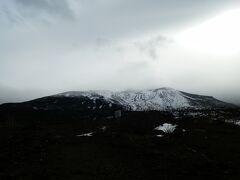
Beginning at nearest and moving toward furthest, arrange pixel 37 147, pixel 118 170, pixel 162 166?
pixel 118 170
pixel 162 166
pixel 37 147

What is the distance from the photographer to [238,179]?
1950 centimetres

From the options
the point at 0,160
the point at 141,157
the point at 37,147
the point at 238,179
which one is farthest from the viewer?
the point at 37,147

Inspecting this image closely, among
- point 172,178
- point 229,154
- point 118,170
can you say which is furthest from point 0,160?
point 229,154

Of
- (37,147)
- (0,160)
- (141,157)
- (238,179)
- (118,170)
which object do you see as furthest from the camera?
(37,147)

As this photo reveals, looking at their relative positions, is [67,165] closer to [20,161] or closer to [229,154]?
[20,161]

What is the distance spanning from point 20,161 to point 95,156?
760 centimetres

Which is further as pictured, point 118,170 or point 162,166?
point 162,166

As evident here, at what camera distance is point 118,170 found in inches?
906

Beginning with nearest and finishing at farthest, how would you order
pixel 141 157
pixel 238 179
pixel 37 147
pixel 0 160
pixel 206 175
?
pixel 238 179, pixel 206 175, pixel 0 160, pixel 141 157, pixel 37 147

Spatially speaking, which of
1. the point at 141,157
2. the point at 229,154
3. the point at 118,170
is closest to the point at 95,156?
the point at 141,157

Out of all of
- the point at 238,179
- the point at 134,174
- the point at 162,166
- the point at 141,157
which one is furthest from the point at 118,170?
the point at 238,179

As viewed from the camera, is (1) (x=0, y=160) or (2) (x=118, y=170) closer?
(2) (x=118, y=170)

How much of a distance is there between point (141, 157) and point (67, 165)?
8106mm

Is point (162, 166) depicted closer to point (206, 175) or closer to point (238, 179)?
point (206, 175)
